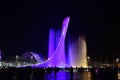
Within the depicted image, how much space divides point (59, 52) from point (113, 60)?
179 ft

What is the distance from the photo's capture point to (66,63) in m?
60.2

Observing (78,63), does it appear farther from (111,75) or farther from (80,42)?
(111,75)

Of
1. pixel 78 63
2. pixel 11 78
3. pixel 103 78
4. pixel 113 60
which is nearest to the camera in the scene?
pixel 103 78

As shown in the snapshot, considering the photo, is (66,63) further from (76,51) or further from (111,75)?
(111,75)

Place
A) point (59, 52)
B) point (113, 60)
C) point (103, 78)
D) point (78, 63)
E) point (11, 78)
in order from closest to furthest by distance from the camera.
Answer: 1. point (103, 78)
2. point (11, 78)
3. point (59, 52)
4. point (78, 63)
5. point (113, 60)

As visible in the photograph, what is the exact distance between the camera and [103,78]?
21.6 m

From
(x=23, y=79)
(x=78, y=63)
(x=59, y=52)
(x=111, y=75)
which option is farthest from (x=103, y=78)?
(x=78, y=63)

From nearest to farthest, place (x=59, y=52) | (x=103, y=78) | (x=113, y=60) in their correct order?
(x=103, y=78) → (x=59, y=52) → (x=113, y=60)

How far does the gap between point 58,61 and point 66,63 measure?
1572 millimetres

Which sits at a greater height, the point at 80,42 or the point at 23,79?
the point at 80,42

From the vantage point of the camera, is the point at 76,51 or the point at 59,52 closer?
the point at 59,52

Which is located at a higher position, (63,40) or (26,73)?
(63,40)

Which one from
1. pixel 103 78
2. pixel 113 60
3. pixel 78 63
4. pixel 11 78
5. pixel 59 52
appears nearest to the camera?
pixel 103 78

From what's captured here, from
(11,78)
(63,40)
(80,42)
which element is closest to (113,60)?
(80,42)
